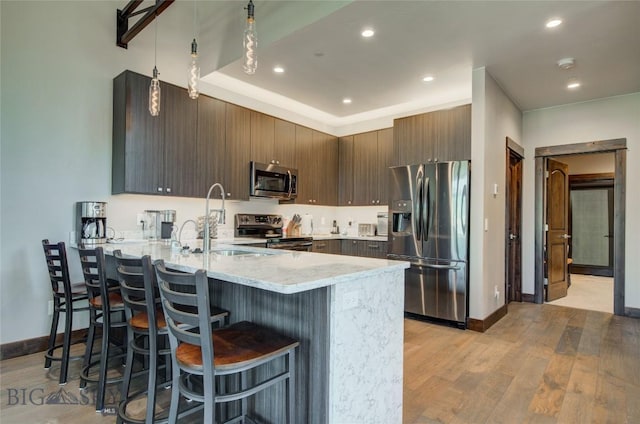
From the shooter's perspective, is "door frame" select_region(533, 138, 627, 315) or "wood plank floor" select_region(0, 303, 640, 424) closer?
"wood plank floor" select_region(0, 303, 640, 424)

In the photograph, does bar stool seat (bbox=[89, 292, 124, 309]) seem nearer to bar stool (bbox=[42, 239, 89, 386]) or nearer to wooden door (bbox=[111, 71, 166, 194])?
bar stool (bbox=[42, 239, 89, 386])

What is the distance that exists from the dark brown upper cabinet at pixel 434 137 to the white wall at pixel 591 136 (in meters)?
1.80

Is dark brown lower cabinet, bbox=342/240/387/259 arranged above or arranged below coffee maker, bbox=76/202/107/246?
below

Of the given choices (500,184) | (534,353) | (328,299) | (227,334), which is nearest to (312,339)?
(328,299)

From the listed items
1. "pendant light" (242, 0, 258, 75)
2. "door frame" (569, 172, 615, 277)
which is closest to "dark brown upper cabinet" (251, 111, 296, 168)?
"pendant light" (242, 0, 258, 75)

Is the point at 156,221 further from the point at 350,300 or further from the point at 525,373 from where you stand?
the point at 525,373

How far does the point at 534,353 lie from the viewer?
3.13 m

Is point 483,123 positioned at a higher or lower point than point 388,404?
higher

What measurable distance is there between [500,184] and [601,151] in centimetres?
170

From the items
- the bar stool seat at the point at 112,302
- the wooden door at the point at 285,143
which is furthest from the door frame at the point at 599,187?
the bar stool seat at the point at 112,302

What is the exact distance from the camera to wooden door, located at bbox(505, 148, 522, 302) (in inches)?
198

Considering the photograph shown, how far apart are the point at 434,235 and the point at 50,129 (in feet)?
13.2

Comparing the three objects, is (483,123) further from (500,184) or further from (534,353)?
(534,353)

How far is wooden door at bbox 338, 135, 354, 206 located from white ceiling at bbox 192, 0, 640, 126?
47.1 inches
